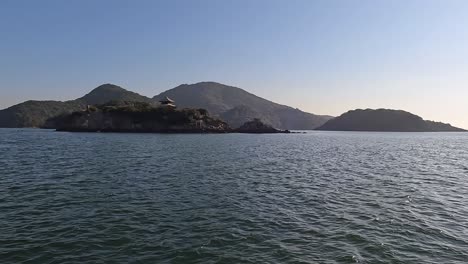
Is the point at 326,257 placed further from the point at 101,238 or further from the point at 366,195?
the point at 366,195

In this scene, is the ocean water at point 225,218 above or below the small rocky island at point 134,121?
below

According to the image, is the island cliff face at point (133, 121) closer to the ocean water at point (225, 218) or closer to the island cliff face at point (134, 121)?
the island cliff face at point (134, 121)

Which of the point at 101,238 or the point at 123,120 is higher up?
the point at 123,120

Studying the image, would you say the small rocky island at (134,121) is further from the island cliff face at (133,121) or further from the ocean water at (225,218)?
the ocean water at (225,218)

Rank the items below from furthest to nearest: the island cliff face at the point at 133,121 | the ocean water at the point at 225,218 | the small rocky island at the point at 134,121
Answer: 1. the island cliff face at the point at 133,121
2. the small rocky island at the point at 134,121
3. the ocean water at the point at 225,218

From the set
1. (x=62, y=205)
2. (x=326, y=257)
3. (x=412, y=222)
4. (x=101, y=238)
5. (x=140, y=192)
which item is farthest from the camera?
(x=140, y=192)

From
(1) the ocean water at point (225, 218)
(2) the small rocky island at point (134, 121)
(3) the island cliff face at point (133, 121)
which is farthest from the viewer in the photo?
(3) the island cliff face at point (133, 121)

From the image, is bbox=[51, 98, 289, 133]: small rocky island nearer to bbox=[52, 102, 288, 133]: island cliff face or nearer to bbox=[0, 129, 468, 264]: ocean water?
bbox=[52, 102, 288, 133]: island cliff face

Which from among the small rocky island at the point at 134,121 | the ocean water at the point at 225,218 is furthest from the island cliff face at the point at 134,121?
the ocean water at the point at 225,218

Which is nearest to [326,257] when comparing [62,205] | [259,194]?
[259,194]

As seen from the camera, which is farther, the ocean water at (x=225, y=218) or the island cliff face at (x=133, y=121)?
the island cliff face at (x=133, y=121)

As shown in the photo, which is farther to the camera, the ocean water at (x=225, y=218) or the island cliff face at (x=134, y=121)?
the island cliff face at (x=134, y=121)

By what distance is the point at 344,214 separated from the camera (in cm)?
2280

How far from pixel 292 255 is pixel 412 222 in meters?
10.8
